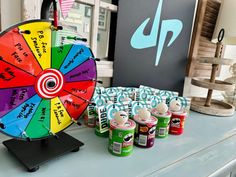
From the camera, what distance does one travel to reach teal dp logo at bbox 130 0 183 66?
3.08 feet

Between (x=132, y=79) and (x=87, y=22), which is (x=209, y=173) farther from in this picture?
(x=87, y=22)

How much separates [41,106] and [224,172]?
1.78 ft

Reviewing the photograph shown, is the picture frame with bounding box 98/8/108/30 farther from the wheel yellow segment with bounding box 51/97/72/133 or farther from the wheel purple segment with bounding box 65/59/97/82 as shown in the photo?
the wheel yellow segment with bounding box 51/97/72/133

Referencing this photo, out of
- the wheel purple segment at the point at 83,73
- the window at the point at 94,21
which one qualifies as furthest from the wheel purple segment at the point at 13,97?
the window at the point at 94,21

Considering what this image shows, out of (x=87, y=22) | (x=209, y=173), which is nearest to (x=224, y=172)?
(x=209, y=173)

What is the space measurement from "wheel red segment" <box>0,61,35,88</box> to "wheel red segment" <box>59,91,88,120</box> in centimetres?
10

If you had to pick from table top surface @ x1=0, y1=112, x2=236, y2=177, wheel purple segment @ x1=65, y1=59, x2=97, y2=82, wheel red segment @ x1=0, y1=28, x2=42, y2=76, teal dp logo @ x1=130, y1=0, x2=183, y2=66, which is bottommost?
table top surface @ x1=0, y1=112, x2=236, y2=177

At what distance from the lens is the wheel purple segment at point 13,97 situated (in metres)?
0.43

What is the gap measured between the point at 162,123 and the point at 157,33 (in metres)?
0.51

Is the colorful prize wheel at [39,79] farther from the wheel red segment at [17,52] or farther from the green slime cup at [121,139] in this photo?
the green slime cup at [121,139]

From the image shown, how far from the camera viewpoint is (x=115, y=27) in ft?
2.85

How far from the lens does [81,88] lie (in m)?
0.57

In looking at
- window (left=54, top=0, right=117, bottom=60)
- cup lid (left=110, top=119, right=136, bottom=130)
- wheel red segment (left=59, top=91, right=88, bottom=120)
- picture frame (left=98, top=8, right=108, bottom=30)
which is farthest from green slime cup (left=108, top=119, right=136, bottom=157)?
picture frame (left=98, top=8, right=108, bottom=30)

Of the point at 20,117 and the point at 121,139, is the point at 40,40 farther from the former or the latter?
the point at 121,139
